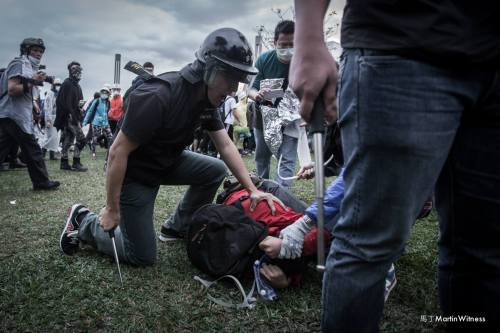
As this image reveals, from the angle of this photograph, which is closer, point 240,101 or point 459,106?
point 459,106

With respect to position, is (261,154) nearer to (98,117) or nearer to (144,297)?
(144,297)

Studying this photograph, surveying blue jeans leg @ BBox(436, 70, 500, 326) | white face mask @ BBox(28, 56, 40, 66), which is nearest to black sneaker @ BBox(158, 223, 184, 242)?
blue jeans leg @ BBox(436, 70, 500, 326)

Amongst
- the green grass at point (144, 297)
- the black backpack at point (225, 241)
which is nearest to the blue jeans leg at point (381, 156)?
the green grass at point (144, 297)

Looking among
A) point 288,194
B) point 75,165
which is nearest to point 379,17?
point 288,194

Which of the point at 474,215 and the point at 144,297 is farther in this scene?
the point at 144,297

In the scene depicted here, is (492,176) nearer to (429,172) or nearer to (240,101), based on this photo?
(429,172)

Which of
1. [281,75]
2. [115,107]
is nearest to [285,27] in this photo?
[281,75]

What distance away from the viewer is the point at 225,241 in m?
2.09

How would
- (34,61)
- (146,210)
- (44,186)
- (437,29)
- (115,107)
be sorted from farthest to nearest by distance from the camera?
(115,107) → (44,186) → (34,61) → (146,210) → (437,29)

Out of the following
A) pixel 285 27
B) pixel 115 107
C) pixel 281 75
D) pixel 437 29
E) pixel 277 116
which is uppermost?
pixel 285 27

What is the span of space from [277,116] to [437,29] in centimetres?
292

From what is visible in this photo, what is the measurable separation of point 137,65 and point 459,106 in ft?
6.39

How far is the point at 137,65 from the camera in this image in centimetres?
234

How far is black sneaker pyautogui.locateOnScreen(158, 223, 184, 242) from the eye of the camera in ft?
9.45
